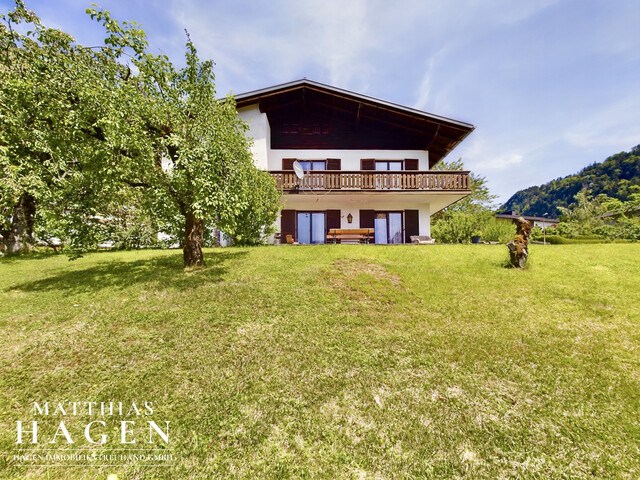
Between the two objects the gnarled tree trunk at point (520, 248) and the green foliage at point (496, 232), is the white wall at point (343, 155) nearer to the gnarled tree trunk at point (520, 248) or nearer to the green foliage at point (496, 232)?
the green foliage at point (496, 232)

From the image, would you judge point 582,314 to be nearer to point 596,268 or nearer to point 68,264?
point 596,268

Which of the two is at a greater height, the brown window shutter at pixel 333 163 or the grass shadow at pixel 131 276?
the brown window shutter at pixel 333 163

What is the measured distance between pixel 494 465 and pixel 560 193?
5439 inches

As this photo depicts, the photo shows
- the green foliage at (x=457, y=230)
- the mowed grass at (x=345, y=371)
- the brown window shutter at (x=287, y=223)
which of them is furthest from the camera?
the green foliage at (x=457, y=230)

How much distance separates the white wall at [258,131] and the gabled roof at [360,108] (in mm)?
401

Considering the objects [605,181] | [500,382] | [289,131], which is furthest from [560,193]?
[500,382]

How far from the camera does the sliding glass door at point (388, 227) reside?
16719 mm

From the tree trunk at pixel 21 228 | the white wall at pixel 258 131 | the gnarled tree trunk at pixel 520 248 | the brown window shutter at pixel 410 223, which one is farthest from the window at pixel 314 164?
the tree trunk at pixel 21 228

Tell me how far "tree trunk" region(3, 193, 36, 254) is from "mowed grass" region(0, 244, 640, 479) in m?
9.23

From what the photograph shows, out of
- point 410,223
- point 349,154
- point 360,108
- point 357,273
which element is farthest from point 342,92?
point 357,273

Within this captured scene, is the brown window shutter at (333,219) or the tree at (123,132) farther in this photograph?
the brown window shutter at (333,219)

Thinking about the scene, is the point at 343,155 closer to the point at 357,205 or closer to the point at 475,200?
the point at 357,205

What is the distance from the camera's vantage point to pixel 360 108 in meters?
16.3

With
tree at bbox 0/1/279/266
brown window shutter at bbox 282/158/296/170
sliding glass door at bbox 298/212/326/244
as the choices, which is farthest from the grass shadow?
brown window shutter at bbox 282/158/296/170
